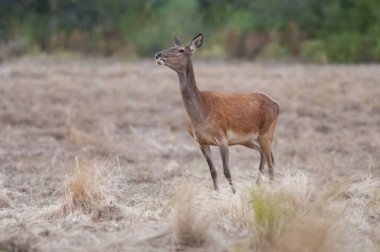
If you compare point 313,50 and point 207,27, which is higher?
point 207,27

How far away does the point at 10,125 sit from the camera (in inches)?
709

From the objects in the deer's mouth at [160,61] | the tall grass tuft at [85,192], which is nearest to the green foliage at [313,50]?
the deer's mouth at [160,61]

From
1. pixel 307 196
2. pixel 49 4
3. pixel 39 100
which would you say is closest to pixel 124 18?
pixel 49 4

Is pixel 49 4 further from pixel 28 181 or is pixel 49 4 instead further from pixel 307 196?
pixel 307 196

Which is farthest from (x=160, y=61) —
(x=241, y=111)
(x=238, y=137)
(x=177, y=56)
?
(x=238, y=137)

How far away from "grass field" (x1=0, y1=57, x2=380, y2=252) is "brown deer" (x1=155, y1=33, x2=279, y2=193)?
539 mm

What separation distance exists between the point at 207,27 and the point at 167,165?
23804 millimetres

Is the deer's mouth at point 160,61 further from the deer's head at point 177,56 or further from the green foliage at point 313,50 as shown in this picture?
the green foliage at point 313,50

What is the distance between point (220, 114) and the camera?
11234 mm

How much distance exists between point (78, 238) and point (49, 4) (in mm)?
30268

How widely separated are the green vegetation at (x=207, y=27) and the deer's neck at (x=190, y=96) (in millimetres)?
21127

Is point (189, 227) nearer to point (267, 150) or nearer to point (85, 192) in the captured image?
point (85, 192)

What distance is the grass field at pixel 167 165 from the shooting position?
816 centimetres

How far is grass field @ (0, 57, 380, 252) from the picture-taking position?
8156 millimetres
